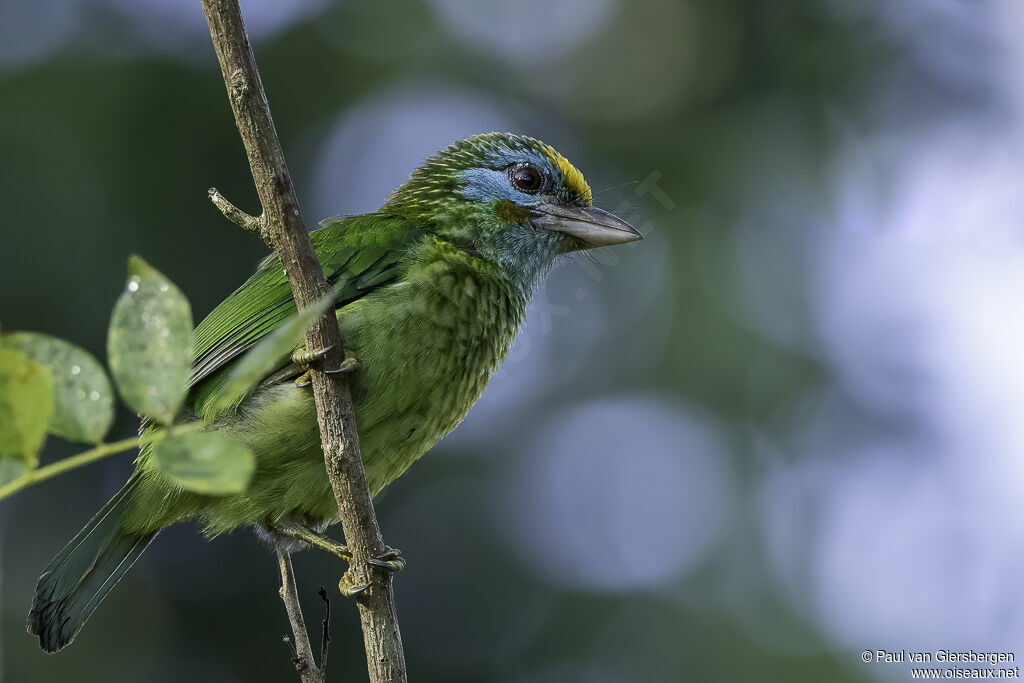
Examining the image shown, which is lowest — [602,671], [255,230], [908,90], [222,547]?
[602,671]

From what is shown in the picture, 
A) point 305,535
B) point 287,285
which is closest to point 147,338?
point 287,285

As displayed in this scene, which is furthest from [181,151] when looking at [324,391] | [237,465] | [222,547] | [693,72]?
[237,465]

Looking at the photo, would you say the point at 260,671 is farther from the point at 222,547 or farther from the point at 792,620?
the point at 792,620

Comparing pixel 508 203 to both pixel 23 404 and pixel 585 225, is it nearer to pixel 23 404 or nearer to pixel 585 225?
pixel 585 225

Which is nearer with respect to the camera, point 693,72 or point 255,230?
point 255,230

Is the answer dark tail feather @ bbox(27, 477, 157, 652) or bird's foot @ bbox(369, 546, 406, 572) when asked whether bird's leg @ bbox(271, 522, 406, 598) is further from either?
dark tail feather @ bbox(27, 477, 157, 652)

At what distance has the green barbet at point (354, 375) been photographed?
2.66 m

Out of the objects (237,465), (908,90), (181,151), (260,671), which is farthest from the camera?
(908,90)

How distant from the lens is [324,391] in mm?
2154

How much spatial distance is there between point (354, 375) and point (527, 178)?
127cm

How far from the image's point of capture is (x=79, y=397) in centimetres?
99

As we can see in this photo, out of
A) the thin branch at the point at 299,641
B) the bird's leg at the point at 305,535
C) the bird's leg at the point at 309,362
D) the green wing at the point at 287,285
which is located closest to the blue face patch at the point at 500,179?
the green wing at the point at 287,285

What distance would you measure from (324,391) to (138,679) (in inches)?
187

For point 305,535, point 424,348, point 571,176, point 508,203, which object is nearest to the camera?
point 424,348
